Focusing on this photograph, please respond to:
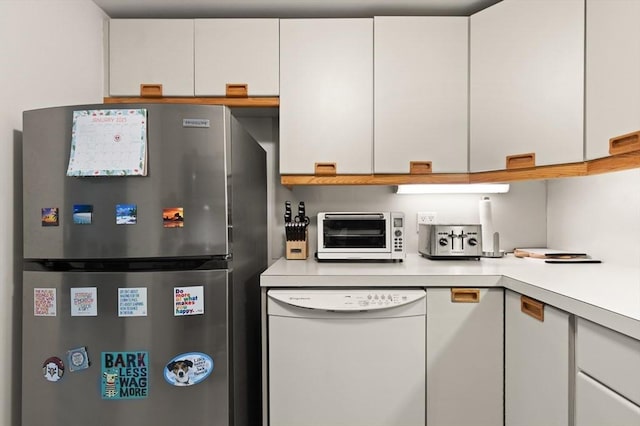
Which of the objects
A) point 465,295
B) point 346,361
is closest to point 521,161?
point 465,295

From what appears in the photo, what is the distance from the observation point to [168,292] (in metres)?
1.17

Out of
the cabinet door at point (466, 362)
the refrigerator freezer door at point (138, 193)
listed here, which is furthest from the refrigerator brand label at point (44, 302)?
the cabinet door at point (466, 362)

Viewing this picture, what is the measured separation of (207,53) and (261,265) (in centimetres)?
114

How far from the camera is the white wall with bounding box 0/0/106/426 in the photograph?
1.22 m

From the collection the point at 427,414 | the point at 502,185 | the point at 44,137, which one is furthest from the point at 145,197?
the point at 502,185

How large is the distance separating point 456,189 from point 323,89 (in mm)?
961

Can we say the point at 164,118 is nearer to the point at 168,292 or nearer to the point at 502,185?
the point at 168,292

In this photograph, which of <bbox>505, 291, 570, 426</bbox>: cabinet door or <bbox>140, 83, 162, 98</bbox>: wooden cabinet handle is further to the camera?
<bbox>140, 83, 162, 98</bbox>: wooden cabinet handle

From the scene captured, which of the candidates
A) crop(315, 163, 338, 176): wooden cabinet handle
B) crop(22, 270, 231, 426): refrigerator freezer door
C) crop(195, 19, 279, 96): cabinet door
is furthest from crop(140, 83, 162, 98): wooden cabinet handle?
crop(22, 270, 231, 426): refrigerator freezer door

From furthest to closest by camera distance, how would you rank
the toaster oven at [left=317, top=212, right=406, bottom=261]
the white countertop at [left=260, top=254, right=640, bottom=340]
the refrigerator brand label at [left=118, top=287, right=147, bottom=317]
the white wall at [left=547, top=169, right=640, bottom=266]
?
the toaster oven at [left=317, top=212, right=406, bottom=261], the white wall at [left=547, top=169, right=640, bottom=266], the refrigerator brand label at [left=118, top=287, right=147, bottom=317], the white countertop at [left=260, top=254, right=640, bottom=340]

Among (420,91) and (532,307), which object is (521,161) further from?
(532,307)

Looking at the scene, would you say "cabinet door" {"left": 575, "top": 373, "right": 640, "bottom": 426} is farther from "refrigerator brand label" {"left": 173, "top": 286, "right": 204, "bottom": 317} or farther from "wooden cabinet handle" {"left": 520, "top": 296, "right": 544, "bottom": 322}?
"refrigerator brand label" {"left": 173, "top": 286, "right": 204, "bottom": 317}

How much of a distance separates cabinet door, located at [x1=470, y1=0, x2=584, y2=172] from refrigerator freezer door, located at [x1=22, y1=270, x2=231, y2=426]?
153cm

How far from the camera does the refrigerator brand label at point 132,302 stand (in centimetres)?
116
